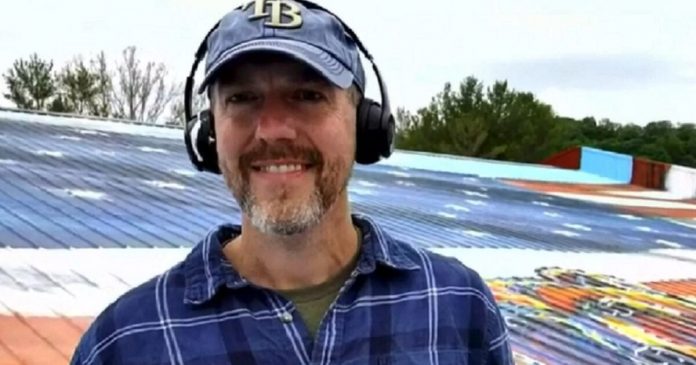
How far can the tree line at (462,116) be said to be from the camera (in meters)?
29.6

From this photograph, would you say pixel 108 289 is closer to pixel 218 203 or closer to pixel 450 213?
pixel 218 203

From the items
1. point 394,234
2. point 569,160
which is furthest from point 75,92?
point 394,234

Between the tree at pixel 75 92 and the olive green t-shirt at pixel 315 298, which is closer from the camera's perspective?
the olive green t-shirt at pixel 315 298

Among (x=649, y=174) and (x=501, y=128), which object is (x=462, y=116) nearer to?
(x=501, y=128)

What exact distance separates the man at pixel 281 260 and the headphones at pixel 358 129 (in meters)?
0.05

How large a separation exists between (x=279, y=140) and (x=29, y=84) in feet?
99.5

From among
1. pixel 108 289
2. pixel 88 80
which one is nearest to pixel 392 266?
pixel 108 289

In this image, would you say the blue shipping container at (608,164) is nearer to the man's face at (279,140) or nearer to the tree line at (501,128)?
the tree line at (501,128)

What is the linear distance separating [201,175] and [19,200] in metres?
2.57

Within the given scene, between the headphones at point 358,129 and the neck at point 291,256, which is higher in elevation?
the headphones at point 358,129

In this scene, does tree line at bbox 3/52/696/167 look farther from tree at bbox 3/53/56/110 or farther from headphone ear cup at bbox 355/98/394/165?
headphone ear cup at bbox 355/98/394/165

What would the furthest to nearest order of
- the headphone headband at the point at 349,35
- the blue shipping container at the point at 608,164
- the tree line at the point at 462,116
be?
1. the tree line at the point at 462,116
2. the blue shipping container at the point at 608,164
3. the headphone headband at the point at 349,35

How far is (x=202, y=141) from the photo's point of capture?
1571 millimetres

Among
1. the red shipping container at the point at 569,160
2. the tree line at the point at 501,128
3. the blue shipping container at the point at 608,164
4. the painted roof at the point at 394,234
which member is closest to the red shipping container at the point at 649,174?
the blue shipping container at the point at 608,164
